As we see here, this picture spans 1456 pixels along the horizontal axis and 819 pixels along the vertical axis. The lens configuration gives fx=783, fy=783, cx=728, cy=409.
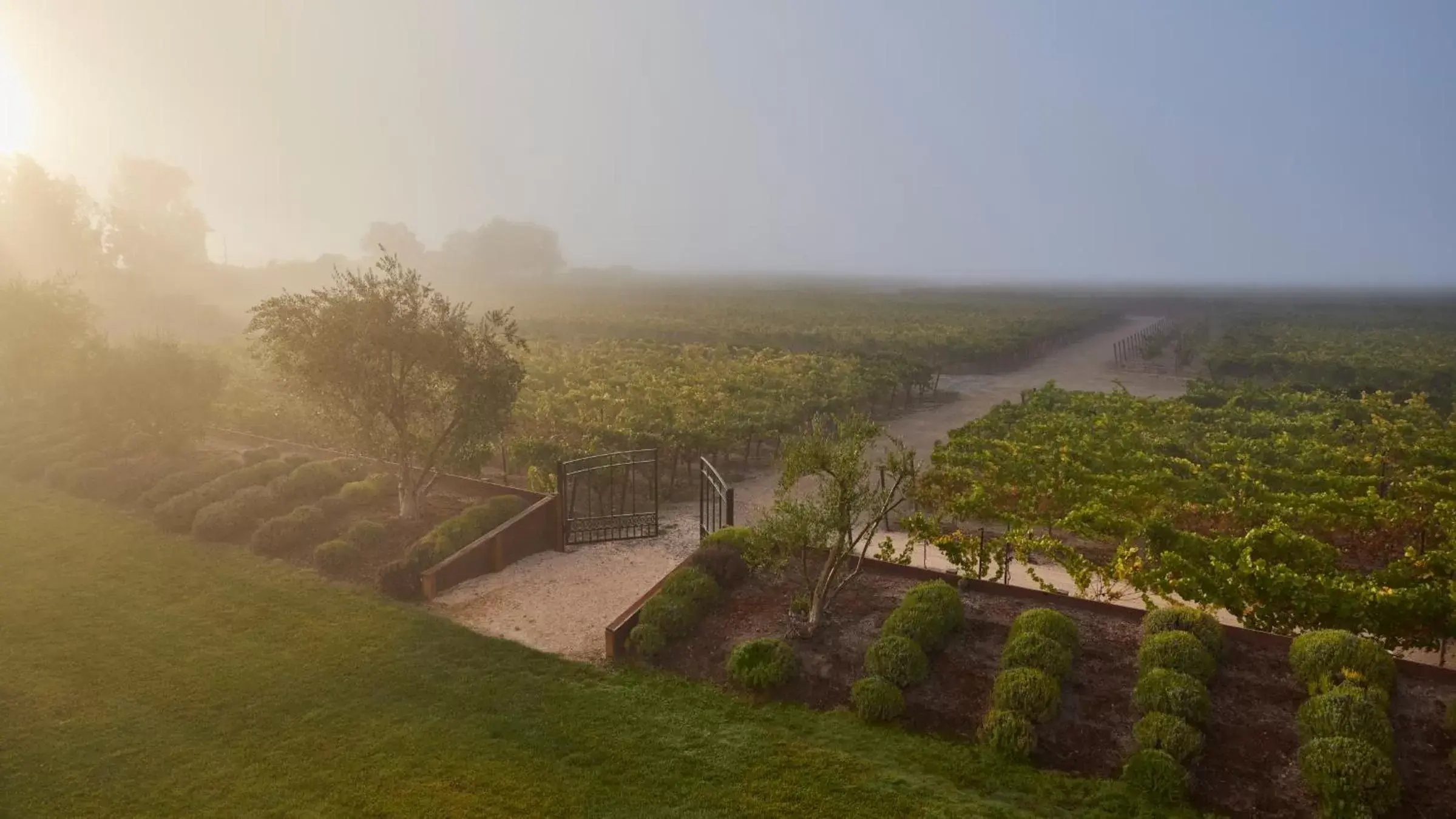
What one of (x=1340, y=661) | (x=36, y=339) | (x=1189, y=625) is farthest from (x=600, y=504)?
(x=36, y=339)

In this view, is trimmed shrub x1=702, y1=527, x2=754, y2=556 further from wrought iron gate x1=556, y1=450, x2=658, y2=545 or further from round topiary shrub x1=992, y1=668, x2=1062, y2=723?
round topiary shrub x1=992, y1=668, x2=1062, y2=723

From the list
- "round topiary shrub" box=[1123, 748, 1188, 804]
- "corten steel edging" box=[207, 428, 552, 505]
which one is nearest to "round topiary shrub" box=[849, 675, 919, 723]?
"round topiary shrub" box=[1123, 748, 1188, 804]

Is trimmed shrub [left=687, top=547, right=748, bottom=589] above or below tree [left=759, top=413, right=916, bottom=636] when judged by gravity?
below

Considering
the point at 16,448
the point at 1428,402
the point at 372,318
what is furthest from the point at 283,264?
the point at 1428,402

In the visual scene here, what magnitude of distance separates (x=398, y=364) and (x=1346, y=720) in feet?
68.7

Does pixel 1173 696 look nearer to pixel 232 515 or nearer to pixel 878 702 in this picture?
pixel 878 702

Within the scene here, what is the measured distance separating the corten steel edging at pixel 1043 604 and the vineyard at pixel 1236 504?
0.72m

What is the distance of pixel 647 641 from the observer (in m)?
15.1

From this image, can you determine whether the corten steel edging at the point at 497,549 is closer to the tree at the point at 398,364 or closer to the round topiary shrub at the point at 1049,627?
the tree at the point at 398,364

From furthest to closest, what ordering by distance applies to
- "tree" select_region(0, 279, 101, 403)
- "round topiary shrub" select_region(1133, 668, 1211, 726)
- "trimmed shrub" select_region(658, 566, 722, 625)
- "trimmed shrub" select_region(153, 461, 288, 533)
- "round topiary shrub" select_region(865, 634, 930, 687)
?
1. "tree" select_region(0, 279, 101, 403)
2. "trimmed shrub" select_region(153, 461, 288, 533)
3. "trimmed shrub" select_region(658, 566, 722, 625)
4. "round topiary shrub" select_region(865, 634, 930, 687)
5. "round topiary shrub" select_region(1133, 668, 1211, 726)

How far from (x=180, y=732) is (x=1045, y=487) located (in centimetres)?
2036

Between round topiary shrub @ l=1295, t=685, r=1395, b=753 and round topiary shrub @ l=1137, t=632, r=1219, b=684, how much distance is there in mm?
1463

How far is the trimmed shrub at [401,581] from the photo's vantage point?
59.4 ft

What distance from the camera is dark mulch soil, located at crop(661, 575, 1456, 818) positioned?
36.6 feet
